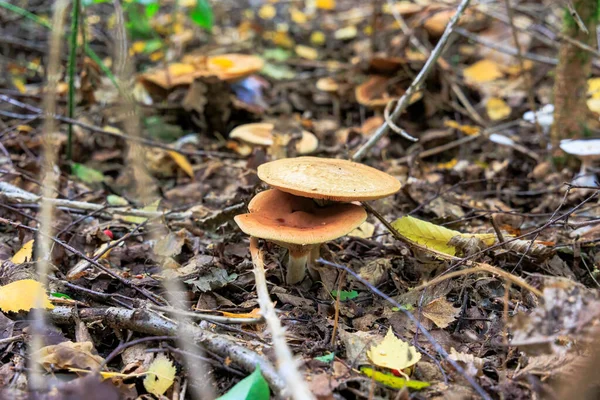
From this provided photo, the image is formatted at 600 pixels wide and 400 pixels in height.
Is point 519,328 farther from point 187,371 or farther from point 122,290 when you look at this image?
point 122,290

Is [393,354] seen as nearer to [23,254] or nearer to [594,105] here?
[23,254]

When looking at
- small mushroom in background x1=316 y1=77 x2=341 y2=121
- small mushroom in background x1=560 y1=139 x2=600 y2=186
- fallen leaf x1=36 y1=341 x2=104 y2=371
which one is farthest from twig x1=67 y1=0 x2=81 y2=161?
small mushroom in background x1=560 y1=139 x2=600 y2=186

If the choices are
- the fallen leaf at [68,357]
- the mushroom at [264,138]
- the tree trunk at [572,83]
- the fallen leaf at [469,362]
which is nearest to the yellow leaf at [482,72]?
the tree trunk at [572,83]

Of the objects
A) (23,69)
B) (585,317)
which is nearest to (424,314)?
(585,317)

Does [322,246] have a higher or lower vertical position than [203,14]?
lower

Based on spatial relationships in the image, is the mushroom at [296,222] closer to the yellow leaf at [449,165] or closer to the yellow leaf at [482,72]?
the yellow leaf at [449,165]

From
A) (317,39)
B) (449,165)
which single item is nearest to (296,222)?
(449,165)
